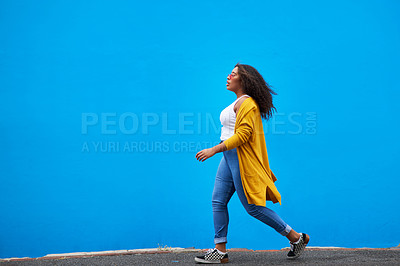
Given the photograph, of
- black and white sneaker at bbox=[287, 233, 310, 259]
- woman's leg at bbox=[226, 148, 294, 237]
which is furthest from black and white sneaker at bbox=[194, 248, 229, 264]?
black and white sneaker at bbox=[287, 233, 310, 259]

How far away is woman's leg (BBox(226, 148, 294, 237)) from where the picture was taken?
3055 mm

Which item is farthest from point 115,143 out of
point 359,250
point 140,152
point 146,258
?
point 359,250

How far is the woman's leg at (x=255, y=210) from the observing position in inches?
120

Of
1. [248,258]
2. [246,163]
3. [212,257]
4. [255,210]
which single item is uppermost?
[246,163]

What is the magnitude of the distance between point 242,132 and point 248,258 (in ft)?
3.56

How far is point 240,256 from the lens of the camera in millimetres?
3516

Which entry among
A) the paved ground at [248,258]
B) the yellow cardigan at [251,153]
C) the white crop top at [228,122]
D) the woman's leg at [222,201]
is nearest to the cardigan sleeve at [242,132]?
the yellow cardigan at [251,153]

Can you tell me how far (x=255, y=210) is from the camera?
306 cm

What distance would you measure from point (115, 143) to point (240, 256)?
6.53ft

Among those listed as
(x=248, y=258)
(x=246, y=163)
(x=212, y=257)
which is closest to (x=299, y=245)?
(x=248, y=258)

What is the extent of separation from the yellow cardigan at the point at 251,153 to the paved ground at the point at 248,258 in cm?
54

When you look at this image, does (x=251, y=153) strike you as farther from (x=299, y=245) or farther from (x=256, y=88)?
(x=299, y=245)

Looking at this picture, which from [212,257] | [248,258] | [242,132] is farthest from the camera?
[248,258]

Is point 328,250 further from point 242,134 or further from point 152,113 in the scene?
point 152,113
